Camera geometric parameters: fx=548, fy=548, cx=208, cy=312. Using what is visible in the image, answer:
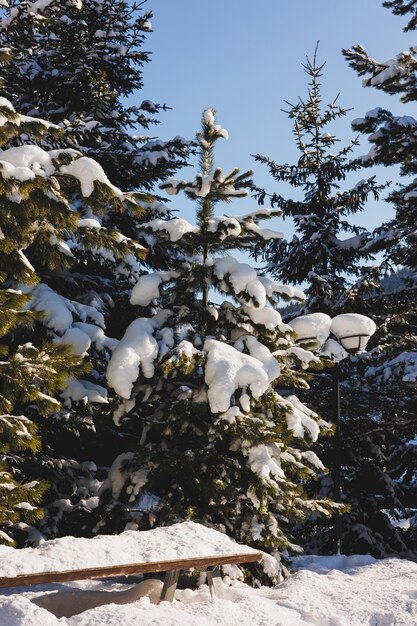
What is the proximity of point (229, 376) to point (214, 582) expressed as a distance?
1.90 m

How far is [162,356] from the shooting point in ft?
19.7

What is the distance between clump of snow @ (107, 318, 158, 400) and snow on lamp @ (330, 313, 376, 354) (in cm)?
306

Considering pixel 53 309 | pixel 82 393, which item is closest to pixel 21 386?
pixel 82 393

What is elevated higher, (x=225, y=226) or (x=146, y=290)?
(x=225, y=226)

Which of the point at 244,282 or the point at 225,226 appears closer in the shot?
the point at 244,282

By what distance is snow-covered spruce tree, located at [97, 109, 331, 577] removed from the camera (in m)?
5.79

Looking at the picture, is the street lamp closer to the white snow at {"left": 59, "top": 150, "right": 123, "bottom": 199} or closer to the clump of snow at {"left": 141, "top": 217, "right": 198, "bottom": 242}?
the clump of snow at {"left": 141, "top": 217, "right": 198, "bottom": 242}

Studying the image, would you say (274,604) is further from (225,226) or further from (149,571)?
(225,226)

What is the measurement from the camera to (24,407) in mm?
6812

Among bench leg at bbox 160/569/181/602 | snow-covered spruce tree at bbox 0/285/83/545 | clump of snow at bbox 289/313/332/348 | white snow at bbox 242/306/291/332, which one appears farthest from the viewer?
clump of snow at bbox 289/313/332/348

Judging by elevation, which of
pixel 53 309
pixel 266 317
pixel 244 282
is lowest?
pixel 53 309

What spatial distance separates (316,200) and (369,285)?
4.37m

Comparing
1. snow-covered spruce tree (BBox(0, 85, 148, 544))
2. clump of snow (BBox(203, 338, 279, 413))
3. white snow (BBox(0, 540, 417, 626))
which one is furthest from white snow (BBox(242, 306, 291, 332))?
white snow (BBox(0, 540, 417, 626))

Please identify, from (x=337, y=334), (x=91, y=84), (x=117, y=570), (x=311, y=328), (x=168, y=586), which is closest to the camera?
(x=117, y=570)
